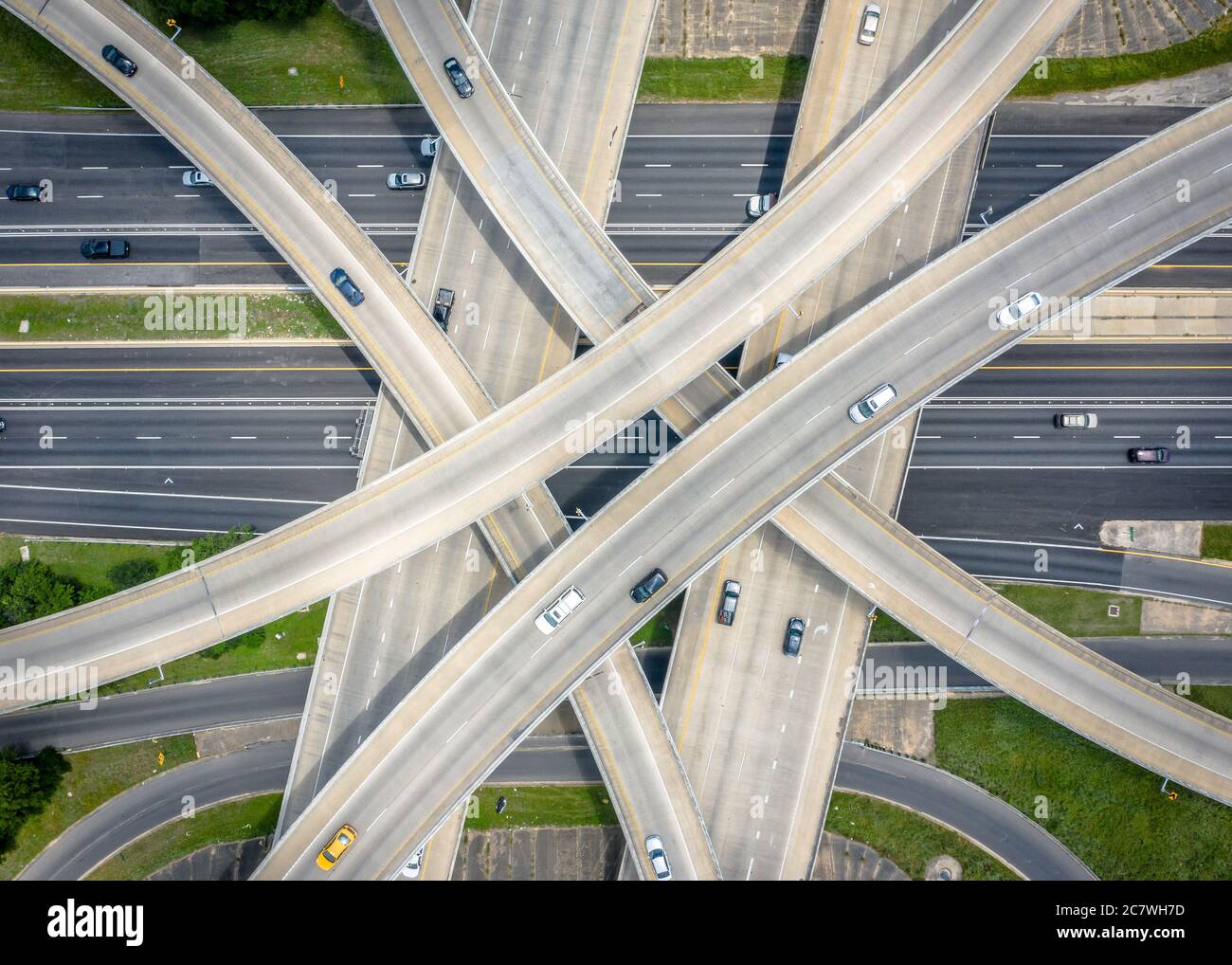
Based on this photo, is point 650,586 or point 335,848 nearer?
point 650,586

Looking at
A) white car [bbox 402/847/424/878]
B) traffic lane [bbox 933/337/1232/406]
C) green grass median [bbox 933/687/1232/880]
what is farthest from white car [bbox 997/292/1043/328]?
white car [bbox 402/847/424/878]

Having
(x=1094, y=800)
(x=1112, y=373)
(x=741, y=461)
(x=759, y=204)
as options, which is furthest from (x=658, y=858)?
(x=1112, y=373)

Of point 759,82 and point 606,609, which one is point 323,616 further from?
point 759,82

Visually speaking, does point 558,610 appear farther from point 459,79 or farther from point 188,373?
point 459,79

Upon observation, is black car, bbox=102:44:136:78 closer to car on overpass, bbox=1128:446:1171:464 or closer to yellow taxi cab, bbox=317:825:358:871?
yellow taxi cab, bbox=317:825:358:871

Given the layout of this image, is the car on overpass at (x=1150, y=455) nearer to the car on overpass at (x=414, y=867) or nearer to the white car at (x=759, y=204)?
the white car at (x=759, y=204)
